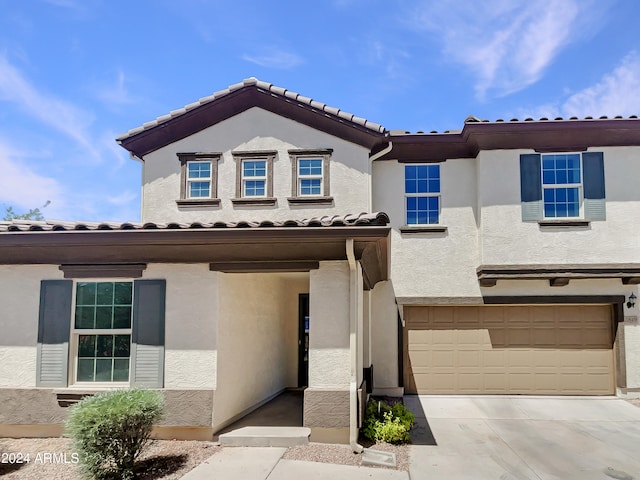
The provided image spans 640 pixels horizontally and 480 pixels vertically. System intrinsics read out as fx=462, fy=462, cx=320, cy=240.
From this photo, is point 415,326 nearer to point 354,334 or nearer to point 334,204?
point 334,204

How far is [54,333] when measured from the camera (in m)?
7.80

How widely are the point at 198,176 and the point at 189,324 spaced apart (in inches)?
216

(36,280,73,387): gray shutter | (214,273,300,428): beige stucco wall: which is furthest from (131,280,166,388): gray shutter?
(36,280,73,387): gray shutter

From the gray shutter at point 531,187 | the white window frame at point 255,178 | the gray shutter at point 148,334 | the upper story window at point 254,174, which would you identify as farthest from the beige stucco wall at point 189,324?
the gray shutter at point 531,187

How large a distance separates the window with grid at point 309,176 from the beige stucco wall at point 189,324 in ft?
15.3

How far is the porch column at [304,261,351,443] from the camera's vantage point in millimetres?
7270

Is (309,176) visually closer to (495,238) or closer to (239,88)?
(239,88)

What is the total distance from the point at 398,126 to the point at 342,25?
3.51 metres

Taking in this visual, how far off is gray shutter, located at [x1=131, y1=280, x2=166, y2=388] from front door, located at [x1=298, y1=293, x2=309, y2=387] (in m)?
5.48

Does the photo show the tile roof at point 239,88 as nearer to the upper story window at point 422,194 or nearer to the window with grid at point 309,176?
the window with grid at point 309,176

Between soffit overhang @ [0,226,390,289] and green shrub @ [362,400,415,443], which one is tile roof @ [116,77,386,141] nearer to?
soffit overhang @ [0,226,390,289]

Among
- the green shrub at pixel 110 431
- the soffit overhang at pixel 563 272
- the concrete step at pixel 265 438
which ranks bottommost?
the concrete step at pixel 265 438

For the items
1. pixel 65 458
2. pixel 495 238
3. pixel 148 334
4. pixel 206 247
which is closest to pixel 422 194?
pixel 495 238

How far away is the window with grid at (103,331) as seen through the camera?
7812 millimetres
